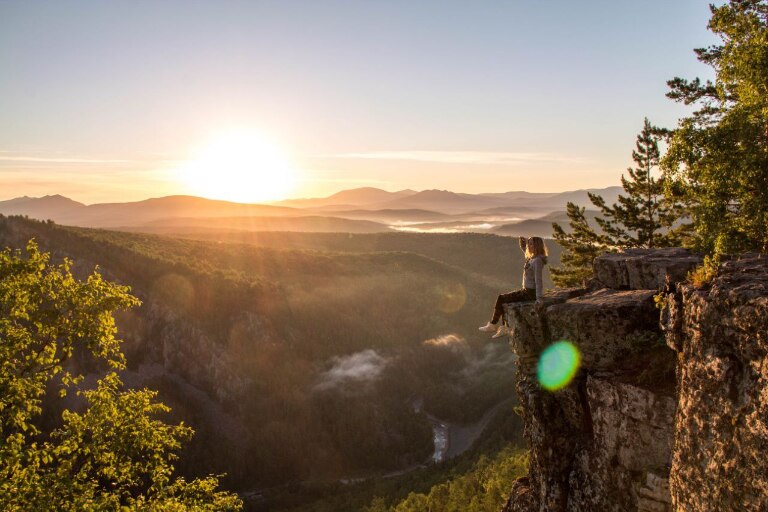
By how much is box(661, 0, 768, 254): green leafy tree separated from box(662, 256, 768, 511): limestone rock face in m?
6.73

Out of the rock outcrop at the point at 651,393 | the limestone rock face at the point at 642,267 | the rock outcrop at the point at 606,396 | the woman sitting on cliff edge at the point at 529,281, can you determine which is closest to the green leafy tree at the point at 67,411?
the rock outcrop at the point at 606,396

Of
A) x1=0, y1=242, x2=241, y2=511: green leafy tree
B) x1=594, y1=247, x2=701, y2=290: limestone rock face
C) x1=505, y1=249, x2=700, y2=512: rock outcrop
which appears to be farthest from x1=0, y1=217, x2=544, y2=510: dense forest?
x1=594, y1=247, x2=701, y2=290: limestone rock face

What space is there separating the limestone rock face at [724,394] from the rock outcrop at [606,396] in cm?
227

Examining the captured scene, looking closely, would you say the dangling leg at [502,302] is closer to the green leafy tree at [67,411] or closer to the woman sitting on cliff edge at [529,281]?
the woman sitting on cliff edge at [529,281]

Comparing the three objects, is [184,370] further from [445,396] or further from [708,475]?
[708,475]

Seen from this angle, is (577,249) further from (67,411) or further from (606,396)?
(67,411)

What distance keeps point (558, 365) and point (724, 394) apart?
699 centimetres

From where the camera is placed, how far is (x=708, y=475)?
8922 mm

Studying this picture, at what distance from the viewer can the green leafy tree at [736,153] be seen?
52.1 feet

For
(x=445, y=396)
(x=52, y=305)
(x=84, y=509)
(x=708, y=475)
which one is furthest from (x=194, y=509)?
(x=445, y=396)

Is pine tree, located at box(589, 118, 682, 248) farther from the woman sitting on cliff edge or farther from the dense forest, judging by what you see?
the dense forest

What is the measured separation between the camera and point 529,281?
18.8 meters

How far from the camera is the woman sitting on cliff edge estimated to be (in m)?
18.2

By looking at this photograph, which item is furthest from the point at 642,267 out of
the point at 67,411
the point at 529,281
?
the point at 67,411
